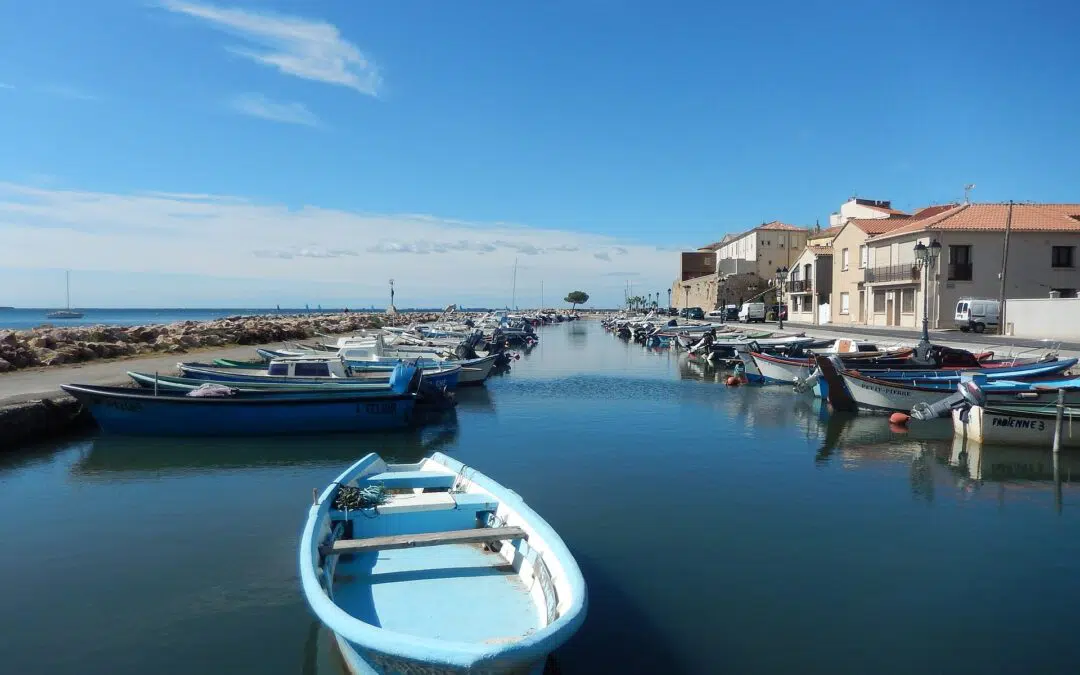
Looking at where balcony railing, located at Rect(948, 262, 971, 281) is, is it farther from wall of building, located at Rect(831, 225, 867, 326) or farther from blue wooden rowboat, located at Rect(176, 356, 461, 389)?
blue wooden rowboat, located at Rect(176, 356, 461, 389)

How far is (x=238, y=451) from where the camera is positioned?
56.0 feet

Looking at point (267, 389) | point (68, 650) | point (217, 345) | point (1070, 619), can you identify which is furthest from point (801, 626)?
point (217, 345)

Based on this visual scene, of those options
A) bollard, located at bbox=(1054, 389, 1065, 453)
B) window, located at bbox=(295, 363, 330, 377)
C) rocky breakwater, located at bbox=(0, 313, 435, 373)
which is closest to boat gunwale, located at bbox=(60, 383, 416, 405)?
window, located at bbox=(295, 363, 330, 377)

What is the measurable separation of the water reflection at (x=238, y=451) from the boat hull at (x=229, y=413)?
25cm

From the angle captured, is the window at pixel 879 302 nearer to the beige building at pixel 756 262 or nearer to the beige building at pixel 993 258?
the beige building at pixel 993 258

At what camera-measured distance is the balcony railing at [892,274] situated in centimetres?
4414

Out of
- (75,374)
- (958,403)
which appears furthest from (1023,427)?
(75,374)

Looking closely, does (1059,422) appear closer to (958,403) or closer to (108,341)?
(958,403)

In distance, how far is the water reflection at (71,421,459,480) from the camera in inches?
616

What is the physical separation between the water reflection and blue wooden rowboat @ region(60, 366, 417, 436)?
10.2 inches

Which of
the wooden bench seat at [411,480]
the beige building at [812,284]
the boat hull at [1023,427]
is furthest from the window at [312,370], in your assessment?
the beige building at [812,284]

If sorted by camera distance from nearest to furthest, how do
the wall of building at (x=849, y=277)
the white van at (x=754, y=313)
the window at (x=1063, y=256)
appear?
the window at (x=1063, y=256)
the wall of building at (x=849, y=277)
the white van at (x=754, y=313)

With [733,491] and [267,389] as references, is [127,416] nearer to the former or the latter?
[267,389]

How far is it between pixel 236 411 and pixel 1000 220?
45222 mm
